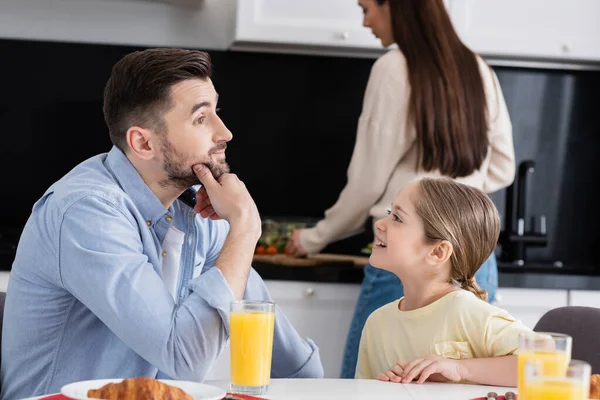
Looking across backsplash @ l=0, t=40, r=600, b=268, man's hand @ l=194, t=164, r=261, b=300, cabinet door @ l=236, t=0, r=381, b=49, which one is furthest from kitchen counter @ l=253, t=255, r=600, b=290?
man's hand @ l=194, t=164, r=261, b=300

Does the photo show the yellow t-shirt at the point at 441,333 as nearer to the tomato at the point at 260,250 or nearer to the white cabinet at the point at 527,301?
the white cabinet at the point at 527,301

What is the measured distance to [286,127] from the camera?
3.68 metres

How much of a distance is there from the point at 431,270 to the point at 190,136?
1.78 feet

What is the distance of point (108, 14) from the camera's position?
3553mm

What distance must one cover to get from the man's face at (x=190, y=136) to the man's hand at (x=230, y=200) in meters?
0.02

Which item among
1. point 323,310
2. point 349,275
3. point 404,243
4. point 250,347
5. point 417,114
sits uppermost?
point 417,114

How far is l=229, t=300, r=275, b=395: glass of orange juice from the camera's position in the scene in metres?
1.37

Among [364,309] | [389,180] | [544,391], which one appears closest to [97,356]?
[544,391]

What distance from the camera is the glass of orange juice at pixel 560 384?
107cm

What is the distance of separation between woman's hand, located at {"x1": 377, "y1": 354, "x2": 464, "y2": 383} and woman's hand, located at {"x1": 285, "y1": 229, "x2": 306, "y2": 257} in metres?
1.54

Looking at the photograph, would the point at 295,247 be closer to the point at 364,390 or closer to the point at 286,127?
the point at 286,127

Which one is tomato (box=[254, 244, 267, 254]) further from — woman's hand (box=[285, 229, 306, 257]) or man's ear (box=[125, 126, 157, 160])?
man's ear (box=[125, 126, 157, 160])

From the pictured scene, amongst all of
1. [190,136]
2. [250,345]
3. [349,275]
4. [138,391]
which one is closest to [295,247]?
[349,275]

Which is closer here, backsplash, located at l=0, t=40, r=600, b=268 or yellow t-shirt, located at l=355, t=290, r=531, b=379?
yellow t-shirt, located at l=355, t=290, r=531, b=379
